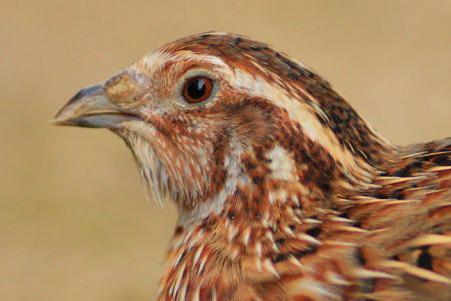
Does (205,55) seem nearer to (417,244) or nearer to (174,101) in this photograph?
(174,101)

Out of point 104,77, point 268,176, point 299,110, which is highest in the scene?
point 104,77

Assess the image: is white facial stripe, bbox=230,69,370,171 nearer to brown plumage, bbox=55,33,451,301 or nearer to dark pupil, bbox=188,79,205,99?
brown plumage, bbox=55,33,451,301

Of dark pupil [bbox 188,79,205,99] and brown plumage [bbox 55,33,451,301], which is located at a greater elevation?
dark pupil [bbox 188,79,205,99]

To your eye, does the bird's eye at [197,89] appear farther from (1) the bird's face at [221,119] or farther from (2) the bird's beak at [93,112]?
(2) the bird's beak at [93,112]

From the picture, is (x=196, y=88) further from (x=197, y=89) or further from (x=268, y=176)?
(x=268, y=176)

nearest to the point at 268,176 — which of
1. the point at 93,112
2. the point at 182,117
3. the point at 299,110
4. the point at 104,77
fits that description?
the point at 299,110

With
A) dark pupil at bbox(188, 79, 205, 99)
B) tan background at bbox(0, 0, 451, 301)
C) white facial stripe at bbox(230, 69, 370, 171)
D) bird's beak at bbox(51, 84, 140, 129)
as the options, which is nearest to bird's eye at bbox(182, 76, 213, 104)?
dark pupil at bbox(188, 79, 205, 99)

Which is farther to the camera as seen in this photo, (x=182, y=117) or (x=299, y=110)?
(x=182, y=117)

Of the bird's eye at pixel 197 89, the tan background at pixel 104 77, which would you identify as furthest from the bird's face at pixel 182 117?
the tan background at pixel 104 77
